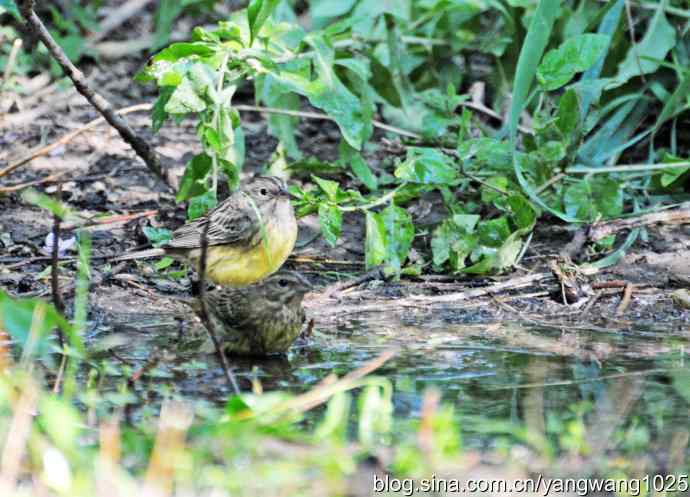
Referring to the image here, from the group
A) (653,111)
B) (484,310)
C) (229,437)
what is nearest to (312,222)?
(484,310)

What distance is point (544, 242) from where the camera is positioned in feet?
26.3

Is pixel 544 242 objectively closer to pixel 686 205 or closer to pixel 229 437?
pixel 686 205

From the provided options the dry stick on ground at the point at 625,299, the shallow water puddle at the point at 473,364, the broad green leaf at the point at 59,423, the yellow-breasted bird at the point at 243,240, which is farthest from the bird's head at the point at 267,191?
the broad green leaf at the point at 59,423

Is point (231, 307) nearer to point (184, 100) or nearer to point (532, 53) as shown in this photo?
point (184, 100)

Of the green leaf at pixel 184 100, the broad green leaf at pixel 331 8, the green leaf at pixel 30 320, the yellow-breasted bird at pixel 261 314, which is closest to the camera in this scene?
the green leaf at pixel 30 320

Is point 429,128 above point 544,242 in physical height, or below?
above

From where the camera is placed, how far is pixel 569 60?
7422mm

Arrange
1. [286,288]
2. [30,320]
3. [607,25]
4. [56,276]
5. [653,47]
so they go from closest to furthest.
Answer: [30,320], [56,276], [286,288], [607,25], [653,47]

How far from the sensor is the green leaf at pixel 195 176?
729 cm

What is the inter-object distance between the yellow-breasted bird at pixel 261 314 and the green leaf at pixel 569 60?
2032 mm

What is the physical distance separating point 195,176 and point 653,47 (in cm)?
343

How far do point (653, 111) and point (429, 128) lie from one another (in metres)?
1.74

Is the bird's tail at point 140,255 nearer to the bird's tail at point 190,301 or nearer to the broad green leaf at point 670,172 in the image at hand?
the bird's tail at point 190,301

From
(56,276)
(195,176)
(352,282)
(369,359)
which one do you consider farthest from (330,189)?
(56,276)
